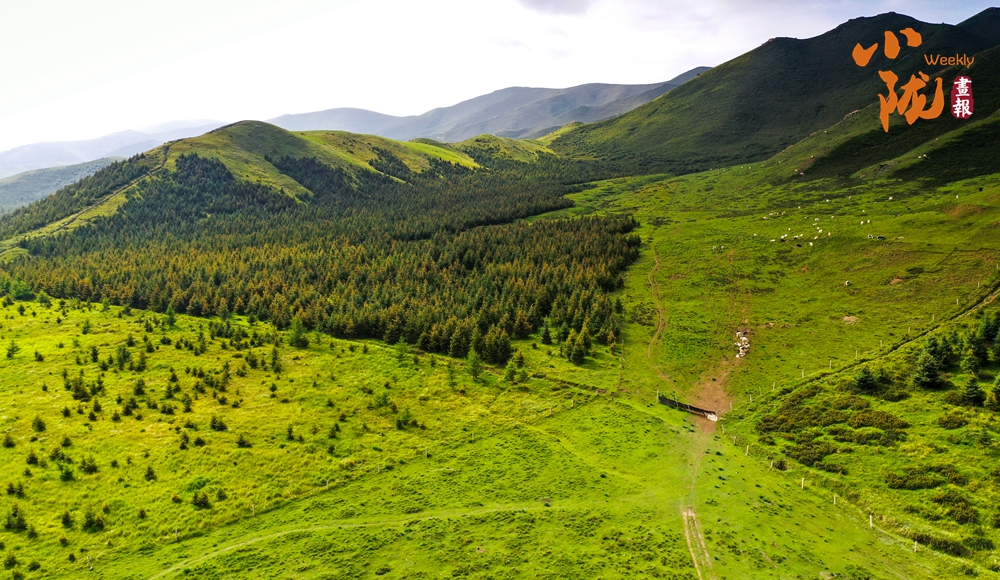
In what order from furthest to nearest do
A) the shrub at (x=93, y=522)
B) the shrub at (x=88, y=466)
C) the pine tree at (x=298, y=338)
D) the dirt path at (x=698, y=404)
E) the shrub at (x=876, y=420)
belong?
1. the pine tree at (x=298, y=338)
2. the shrub at (x=876, y=420)
3. the shrub at (x=88, y=466)
4. the shrub at (x=93, y=522)
5. the dirt path at (x=698, y=404)

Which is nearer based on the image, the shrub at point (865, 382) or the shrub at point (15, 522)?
the shrub at point (15, 522)

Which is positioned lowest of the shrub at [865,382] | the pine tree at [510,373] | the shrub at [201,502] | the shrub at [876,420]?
the shrub at [201,502]

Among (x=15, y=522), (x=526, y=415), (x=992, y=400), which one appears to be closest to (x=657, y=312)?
(x=526, y=415)

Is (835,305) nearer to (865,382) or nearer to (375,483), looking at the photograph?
(865,382)

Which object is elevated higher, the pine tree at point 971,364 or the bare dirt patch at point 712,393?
the pine tree at point 971,364

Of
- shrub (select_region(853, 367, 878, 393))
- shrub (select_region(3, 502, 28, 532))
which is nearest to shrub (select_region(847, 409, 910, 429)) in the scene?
shrub (select_region(853, 367, 878, 393))

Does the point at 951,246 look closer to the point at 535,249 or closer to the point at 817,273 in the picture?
the point at 817,273

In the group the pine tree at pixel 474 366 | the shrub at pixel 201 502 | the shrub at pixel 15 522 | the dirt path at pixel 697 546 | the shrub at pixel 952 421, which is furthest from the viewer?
the pine tree at pixel 474 366

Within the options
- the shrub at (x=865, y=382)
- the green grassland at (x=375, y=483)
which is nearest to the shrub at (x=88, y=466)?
the green grassland at (x=375, y=483)

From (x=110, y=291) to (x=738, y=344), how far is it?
177m

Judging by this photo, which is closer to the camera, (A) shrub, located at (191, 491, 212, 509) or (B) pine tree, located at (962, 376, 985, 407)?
(A) shrub, located at (191, 491, 212, 509)

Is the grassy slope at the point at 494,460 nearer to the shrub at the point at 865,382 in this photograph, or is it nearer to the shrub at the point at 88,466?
the shrub at the point at 88,466

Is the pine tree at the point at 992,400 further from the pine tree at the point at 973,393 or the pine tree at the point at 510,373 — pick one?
the pine tree at the point at 510,373

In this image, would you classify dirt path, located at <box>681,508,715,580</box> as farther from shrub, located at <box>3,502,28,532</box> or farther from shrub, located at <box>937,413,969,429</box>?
shrub, located at <box>3,502,28,532</box>
